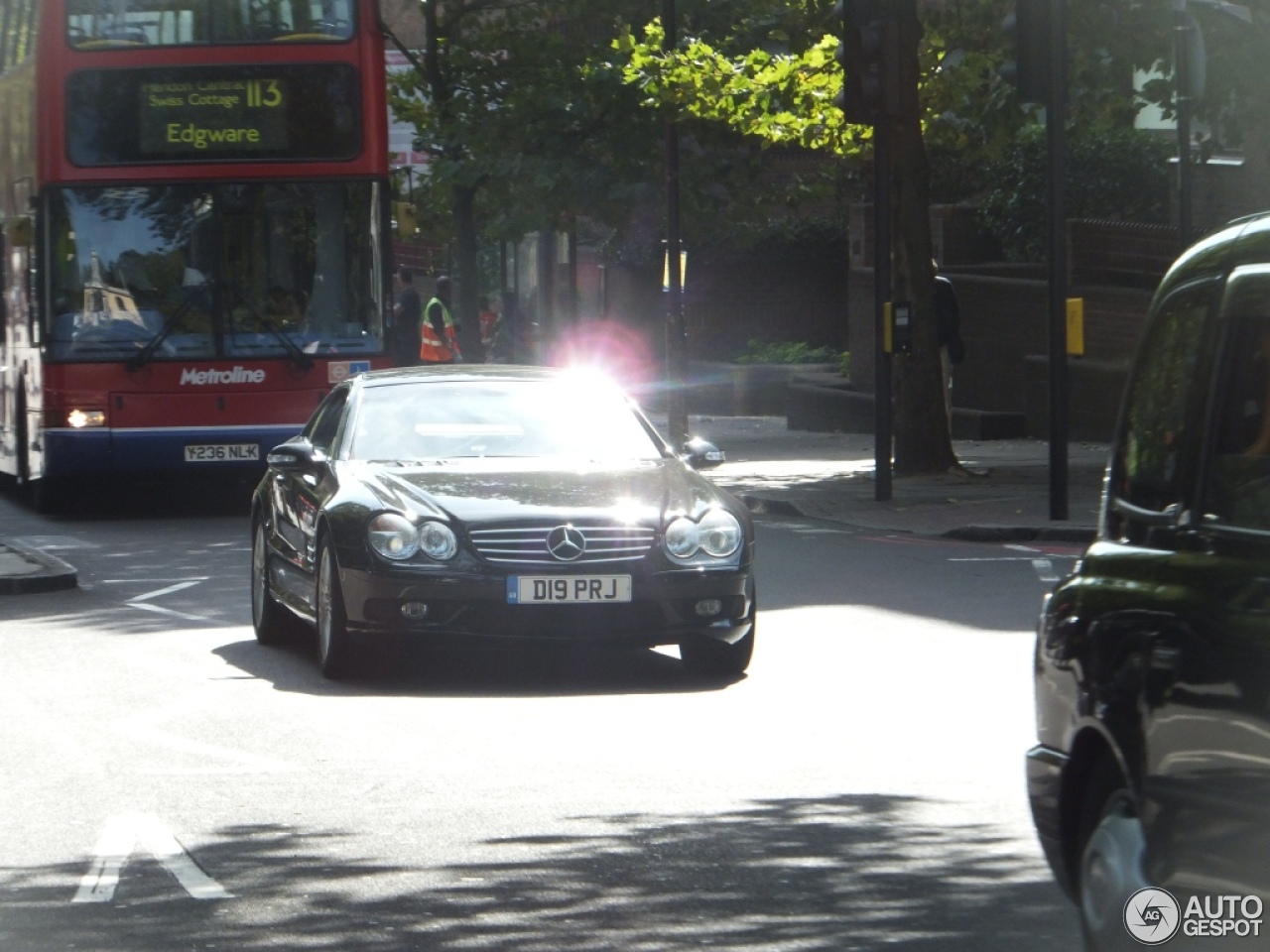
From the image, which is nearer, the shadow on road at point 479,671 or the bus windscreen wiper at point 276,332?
the shadow on road at point 479,671

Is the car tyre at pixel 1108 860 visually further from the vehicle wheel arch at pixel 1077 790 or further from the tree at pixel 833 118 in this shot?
the tree at pixel 833 118

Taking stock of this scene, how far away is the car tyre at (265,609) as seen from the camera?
12.0 meters

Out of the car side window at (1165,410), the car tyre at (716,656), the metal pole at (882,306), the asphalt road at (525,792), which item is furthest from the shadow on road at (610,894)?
the metal pole at (882,306)

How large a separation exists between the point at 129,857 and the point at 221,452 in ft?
42.1

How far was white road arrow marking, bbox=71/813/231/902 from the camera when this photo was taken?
21.6ft

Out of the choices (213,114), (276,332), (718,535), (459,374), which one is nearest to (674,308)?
(276,332)

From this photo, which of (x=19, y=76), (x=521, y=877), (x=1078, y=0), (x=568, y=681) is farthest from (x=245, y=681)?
(x=1078, y=0)

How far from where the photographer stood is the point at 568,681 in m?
10.7

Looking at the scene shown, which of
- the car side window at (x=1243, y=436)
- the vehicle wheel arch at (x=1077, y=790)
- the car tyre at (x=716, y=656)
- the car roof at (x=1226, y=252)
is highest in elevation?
the car roof at (x=1226, y=252)

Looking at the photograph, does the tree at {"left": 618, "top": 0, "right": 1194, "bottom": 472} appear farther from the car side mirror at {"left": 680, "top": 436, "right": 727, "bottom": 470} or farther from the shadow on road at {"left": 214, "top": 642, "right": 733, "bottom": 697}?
the shadow on road at {"left": 214, "top": 642, "right": 733, "bottom": 697}

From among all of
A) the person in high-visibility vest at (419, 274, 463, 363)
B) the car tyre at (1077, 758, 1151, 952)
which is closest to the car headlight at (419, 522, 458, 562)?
the car tyre at (1077, 758, 1151, 952)

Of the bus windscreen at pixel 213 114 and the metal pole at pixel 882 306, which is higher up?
the bus windscreen at pixel 213 114

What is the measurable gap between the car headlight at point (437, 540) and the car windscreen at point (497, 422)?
115cm

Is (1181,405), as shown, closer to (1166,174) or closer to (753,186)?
(1166,174)
